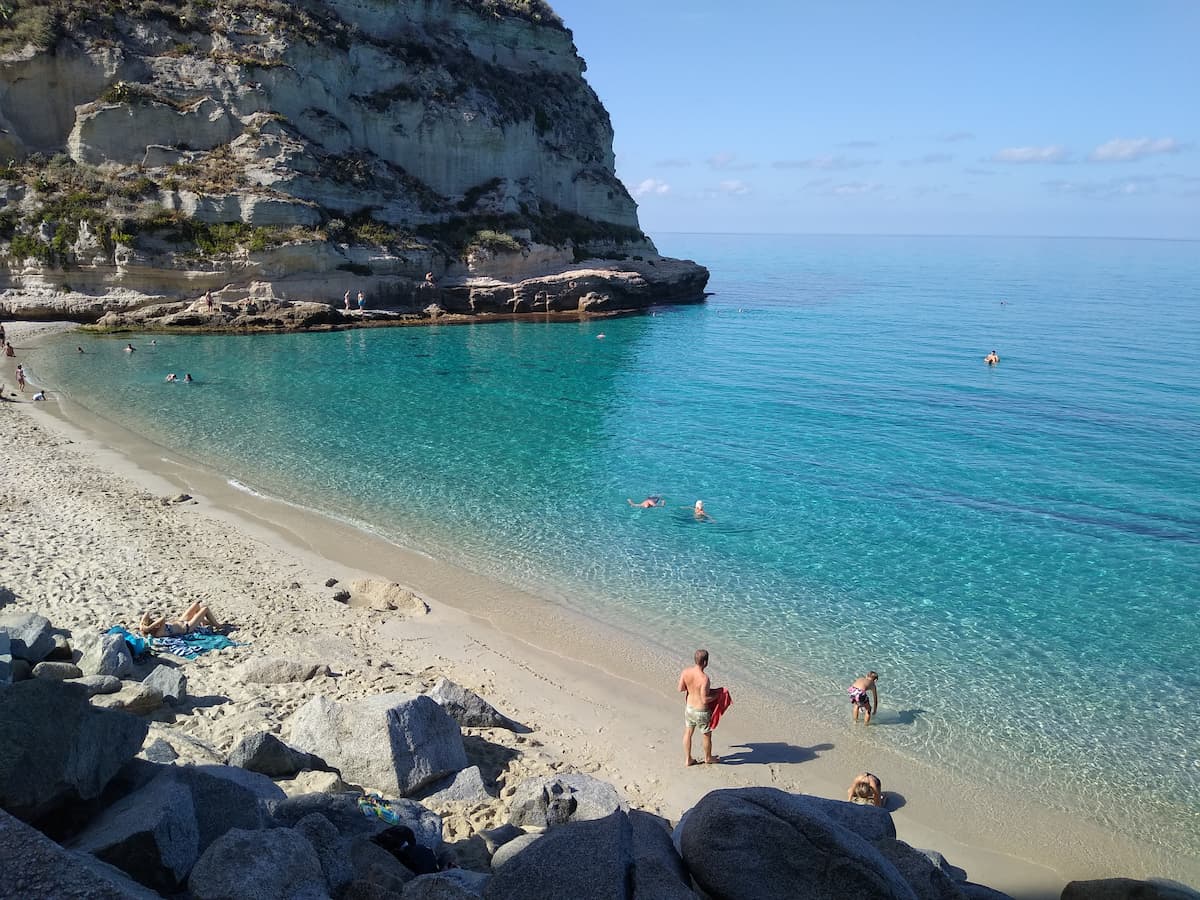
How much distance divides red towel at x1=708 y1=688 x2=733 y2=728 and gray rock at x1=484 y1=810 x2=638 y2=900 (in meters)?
5.05

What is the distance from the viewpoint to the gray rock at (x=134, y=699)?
9.08m

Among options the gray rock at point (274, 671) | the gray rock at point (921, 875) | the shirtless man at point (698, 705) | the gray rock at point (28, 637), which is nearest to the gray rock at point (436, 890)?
the gray rock at point (921, 875)

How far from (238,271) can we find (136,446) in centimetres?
2348

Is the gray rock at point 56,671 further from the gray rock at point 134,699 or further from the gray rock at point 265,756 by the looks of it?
the gray rock at point 265,756

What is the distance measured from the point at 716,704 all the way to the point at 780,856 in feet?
16.5

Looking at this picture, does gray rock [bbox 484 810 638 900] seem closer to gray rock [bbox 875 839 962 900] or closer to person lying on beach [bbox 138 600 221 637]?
gray rock [bbox 875 839 962 900]

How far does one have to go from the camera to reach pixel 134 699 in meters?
9.34

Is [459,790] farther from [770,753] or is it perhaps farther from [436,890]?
[770,753]

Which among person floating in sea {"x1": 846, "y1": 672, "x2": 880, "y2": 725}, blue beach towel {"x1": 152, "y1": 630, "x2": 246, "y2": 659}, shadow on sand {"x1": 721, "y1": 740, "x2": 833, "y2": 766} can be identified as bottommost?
shadow on sand {"x1": 721, "y1": 740, "x2": 833, "y2": 766}

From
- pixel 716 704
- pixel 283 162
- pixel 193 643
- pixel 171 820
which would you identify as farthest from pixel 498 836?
pixel 283 162

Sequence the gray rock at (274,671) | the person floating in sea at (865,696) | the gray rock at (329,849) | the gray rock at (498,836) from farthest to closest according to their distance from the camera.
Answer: the person floating in sea at (865,696) < the gray rock at (274,671) < the gray rock at (498,836) < the gray rock at (329,849)

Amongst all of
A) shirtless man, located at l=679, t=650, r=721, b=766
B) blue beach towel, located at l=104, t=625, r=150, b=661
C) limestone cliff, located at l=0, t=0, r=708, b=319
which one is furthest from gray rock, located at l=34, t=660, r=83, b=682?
limestone cliff, located at l=0, t=0, r=708, b=319

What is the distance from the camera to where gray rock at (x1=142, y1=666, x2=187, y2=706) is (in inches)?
388

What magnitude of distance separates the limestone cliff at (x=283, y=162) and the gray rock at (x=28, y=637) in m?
38.8
